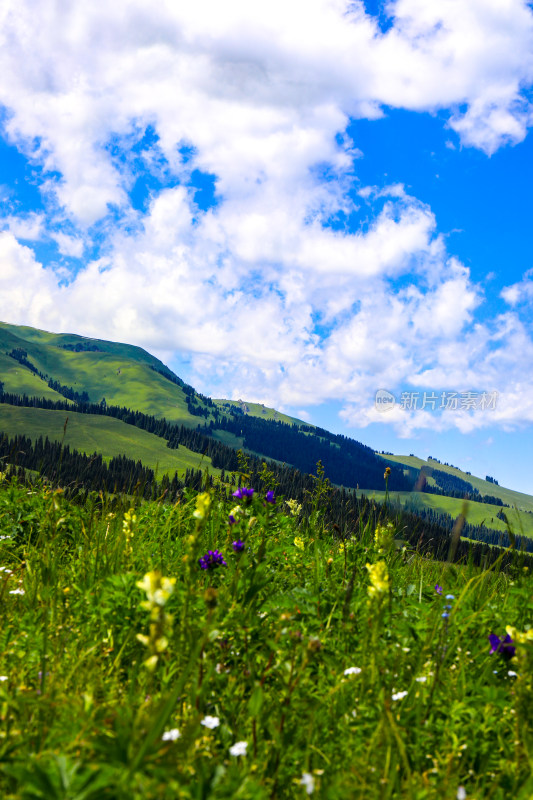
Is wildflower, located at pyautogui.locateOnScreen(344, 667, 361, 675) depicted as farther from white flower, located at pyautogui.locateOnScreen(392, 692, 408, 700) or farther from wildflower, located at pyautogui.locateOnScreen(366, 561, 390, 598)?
wildflower, located at pyautogui.locateOnScreen(366, 561, 390, 598)

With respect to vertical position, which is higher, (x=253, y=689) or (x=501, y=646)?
(x=501, y=646)

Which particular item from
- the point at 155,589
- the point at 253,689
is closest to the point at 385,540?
the point at 253,689

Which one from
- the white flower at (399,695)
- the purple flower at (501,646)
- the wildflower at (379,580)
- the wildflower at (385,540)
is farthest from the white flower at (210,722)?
the wildflower at (385,540)

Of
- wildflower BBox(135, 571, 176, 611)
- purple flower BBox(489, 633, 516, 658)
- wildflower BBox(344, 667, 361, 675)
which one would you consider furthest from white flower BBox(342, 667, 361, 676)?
wildflower BBox(135, 571, 176, 611)

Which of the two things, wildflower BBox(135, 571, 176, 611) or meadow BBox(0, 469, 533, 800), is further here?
wildflower BBox(135, 571, 176, 611)

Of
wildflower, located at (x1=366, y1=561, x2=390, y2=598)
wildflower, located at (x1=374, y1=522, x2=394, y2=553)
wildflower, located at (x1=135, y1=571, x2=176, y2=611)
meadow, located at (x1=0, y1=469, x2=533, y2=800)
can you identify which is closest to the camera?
meadow, located at (x1=0, y1=469, x2=533, y2=800)

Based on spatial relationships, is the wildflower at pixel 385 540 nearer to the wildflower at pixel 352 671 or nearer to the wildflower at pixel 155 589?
the wildflower at pixel 352 671

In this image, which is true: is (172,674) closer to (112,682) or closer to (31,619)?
(112,682)

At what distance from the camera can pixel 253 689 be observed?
3131 millimetres

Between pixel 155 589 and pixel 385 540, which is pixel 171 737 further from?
pixel 385 540

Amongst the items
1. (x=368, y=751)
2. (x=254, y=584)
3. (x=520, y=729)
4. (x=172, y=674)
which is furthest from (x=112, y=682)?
(x=520, y=729)

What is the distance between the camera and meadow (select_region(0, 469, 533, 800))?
2422mm

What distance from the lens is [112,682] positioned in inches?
146

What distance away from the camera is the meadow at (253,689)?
2422 mm
